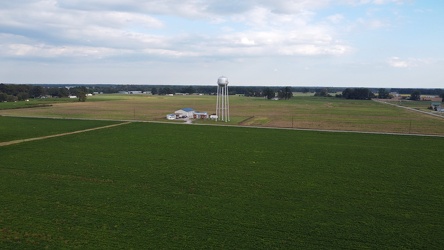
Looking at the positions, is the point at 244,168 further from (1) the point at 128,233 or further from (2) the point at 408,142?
(2) the point at 408,142

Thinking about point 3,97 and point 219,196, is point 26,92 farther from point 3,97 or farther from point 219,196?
point 219,196

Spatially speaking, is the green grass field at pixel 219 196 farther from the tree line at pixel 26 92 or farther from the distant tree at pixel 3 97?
the tree line at pixel 26 92

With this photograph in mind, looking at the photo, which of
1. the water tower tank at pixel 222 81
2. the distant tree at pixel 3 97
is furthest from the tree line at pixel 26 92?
the water tower tank at pixel 222 81

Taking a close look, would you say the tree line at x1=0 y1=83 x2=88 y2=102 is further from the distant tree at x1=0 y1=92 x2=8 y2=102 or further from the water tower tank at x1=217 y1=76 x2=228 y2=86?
the water tower tank at x1=217 y1=76 x2=228 y2=86

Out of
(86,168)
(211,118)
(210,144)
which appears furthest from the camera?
(211,118)

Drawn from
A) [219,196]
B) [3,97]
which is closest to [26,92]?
[3,97]

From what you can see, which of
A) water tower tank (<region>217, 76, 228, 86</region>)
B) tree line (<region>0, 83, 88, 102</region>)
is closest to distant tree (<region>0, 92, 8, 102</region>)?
tree line (<region>0, 83, 88, 102</region>)

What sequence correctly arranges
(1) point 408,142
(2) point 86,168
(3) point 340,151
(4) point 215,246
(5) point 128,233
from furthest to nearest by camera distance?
1. (1) point 408,142
2. (3) point 340,151
3. (2) point 86,168
4. (5) point 128,233
5. (4) point 215,246

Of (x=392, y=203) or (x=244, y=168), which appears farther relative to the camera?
(x=244, y=168)

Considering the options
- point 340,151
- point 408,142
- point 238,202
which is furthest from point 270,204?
point 408,142
